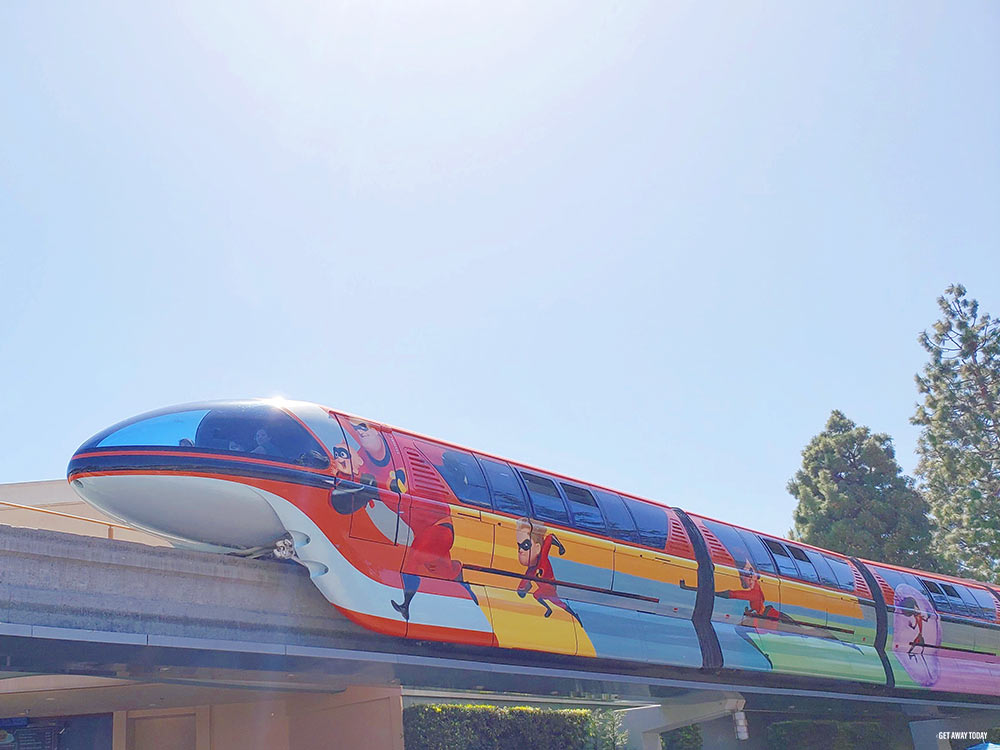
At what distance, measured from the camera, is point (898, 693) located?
1736 centimetres

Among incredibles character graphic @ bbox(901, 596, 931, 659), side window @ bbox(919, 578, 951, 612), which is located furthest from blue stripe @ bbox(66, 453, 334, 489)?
side window @ bbox(919, 578, 951, 612)

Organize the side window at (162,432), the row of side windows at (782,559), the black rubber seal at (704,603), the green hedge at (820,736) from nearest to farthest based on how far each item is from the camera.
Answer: the side window at (162,432) → the black rubber seal at (704,603) → the row of side windows at (782,559) → the green hedge at (820,736)

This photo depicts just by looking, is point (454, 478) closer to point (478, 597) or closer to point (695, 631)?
point (478, 597)

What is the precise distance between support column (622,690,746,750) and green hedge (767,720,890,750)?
708 centimetres

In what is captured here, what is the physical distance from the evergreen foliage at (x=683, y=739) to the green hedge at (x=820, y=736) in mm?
3746

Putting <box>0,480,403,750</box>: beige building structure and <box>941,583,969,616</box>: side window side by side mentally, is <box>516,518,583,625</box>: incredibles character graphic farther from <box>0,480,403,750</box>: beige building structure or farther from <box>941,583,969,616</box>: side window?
<box>941,583,969,616</box>: side window

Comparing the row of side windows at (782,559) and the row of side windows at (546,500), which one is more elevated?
the row of side windows at (546,500)

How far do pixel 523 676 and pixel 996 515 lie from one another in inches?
923

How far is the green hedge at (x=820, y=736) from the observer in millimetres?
20438

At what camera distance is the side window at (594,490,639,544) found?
1188 centimetres

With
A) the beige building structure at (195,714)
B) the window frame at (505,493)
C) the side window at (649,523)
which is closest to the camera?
the window frame at (505,493)

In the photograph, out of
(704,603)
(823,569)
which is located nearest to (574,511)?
(704,603)

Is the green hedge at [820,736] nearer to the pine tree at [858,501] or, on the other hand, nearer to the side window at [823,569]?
the side window at [823,569]

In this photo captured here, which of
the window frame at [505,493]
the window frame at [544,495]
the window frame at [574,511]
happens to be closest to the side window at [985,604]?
the window frame at [574,511]
